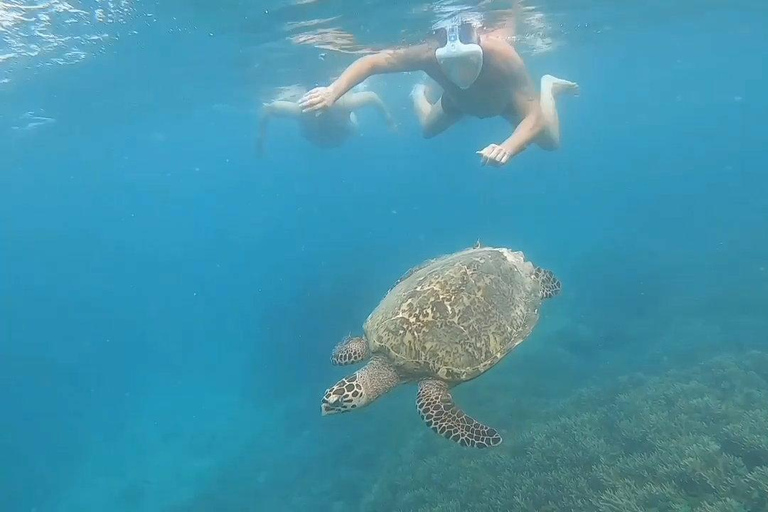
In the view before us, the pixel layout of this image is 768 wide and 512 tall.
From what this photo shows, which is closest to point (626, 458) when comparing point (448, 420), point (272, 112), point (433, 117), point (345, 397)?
point (448, 420)

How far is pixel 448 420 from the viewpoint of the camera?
15.6 ft

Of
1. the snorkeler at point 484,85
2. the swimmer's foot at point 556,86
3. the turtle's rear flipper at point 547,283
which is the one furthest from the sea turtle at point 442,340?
the swimmer's foot at point 556,86

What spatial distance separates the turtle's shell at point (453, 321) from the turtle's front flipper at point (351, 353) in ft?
0.80

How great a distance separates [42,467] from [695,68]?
6647 cm

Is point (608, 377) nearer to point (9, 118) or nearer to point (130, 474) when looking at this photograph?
point (130, 474)

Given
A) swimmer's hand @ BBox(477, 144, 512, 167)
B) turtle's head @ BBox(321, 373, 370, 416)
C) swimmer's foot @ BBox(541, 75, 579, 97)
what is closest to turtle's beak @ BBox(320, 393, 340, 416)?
turtle's head @ BBox(321, 373, 370, 416)

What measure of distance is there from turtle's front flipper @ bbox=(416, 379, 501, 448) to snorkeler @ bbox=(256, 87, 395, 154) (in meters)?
13.7

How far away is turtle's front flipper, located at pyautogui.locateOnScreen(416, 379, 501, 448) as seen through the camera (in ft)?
15.1

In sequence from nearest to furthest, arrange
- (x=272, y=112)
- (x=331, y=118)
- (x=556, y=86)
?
(x=556, y=86) < (x=331, y=118) < (x=272, y=112)

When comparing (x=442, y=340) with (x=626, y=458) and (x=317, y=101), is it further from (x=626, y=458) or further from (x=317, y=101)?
(x=626, y=458)

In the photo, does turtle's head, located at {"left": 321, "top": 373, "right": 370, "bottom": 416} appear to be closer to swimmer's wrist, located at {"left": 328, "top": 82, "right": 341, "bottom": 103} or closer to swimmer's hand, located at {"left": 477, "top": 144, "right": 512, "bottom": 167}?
swimmer's hand, located at {"left": 477, "top": 144, "right": 512, "bottom": 167}

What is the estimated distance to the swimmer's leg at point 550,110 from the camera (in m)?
8.52

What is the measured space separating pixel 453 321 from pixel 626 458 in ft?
13.2

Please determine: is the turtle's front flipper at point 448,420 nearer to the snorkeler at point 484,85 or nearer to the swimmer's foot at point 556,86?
the snorkeler at point 484,85
